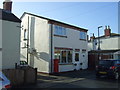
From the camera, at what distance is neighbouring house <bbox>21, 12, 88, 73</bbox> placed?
16.7m

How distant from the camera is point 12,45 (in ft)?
43.0

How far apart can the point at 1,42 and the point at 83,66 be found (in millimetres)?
12648

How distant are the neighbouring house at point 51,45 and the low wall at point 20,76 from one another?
5.22 meters

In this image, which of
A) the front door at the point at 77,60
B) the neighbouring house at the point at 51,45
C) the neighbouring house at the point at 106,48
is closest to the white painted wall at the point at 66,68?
the neighbouring house at the point at 51,45

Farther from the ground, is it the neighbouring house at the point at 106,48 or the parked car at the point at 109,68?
the neighbouring house at the point at 106,48

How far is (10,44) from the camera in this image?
1297 cm

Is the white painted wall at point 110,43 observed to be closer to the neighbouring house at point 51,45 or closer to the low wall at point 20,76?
the neighbouring house at point 51,45

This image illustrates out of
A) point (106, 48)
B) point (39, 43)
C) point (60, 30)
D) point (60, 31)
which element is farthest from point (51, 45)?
point (106, 48)

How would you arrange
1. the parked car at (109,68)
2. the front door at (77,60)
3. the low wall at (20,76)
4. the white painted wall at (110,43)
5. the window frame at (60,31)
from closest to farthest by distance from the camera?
1. the low wall at (20,76)
2. the parked car at (109,68)
3. the window frame at (60,31)
4. the front door at (77,60)
5. the white painted wall at (110,43)

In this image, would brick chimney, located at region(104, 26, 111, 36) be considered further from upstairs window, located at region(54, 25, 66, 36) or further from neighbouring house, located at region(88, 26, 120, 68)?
upstairs window, located at region(54, 25, 66, 36)

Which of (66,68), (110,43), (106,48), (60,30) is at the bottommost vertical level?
(66,68)

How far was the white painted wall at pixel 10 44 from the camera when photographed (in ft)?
41.3

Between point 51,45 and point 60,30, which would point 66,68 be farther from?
point 60,30

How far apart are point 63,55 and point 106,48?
16.8 metres
